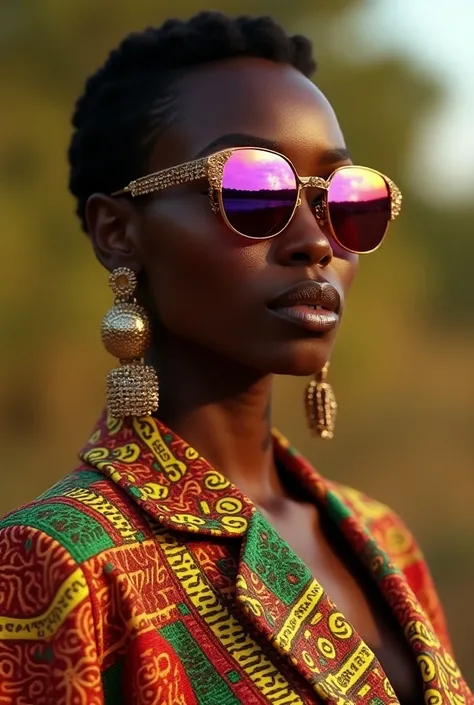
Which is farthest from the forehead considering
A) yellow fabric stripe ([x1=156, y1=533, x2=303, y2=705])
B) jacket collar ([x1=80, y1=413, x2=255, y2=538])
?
yellow fabric stripe ([x1=156, y1=533, x2=303, y2=705])

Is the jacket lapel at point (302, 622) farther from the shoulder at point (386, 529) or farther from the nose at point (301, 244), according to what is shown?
the shoulder at point (386, 529)

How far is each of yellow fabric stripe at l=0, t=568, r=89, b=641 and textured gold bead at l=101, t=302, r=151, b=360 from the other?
0.53 meters

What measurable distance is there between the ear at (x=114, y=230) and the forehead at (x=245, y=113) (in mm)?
122

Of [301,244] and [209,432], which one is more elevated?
[301,244]

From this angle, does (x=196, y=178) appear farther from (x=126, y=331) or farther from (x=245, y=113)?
(x=126, y=331)

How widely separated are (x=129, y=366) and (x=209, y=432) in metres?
0.21

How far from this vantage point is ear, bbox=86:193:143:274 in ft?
7.18

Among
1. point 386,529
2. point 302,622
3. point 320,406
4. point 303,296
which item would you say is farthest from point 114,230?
point 386,529

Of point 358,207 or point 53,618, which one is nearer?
point 53,618

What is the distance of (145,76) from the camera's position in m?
2.24

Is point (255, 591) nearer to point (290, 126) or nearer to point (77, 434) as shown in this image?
point (290, 126)

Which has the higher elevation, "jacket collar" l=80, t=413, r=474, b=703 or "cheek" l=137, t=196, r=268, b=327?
"cheek" l=137, t=196, r=268, b=327

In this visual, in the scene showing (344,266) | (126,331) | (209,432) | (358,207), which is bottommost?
(209,432)

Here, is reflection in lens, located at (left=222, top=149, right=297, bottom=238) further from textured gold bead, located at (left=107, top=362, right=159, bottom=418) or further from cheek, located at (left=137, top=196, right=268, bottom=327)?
textured gold bead, located at (left=107, top=362, right=159, bottom=418)
